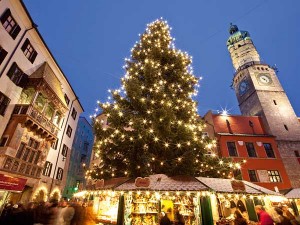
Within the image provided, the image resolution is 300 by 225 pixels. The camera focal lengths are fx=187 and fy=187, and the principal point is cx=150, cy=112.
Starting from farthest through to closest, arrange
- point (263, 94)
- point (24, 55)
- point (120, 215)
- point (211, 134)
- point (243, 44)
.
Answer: point (243, 44)
point (263, 94)
point (211, 134)
point (24, 55)
point (120, 215)

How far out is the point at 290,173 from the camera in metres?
24.8

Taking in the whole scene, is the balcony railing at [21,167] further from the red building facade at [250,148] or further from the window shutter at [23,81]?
the red building facade at [250,148]

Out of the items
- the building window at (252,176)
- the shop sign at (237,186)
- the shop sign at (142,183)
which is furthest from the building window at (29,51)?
the building window at (252,176)

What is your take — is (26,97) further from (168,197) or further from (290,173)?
(290,173)

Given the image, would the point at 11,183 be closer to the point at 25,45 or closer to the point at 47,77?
the point at 47,77

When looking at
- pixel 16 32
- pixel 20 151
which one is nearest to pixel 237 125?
pixel 20 151

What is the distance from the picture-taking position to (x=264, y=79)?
3444 centimetres

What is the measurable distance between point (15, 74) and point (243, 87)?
36532 mm

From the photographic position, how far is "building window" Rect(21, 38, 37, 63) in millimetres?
17000

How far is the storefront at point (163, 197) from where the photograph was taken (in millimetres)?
8875

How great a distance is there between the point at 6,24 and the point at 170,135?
15670 mm

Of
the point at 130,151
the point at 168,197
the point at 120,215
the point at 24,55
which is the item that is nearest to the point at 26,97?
the point at 24,55

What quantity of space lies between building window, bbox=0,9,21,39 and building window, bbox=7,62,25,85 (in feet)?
8.29

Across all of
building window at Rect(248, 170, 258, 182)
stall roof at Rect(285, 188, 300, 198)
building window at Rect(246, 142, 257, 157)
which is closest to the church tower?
building window at Rect(246, 142, 257, 157)
